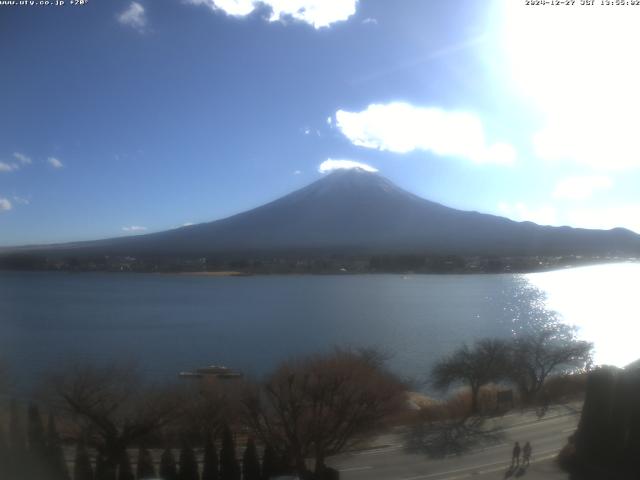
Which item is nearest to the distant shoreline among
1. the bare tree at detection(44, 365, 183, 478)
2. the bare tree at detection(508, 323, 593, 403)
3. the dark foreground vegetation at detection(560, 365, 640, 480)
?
the bare tree at detection(508, 323, 593, 403)

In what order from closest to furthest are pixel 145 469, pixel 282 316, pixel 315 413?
pixel 145 469 < pixel 315 413 < pixel 282 316

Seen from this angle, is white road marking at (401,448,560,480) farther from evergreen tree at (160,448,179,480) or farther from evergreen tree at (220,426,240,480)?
evergreen tree at (160,448,179,480)

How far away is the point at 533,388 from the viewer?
4.48 meters

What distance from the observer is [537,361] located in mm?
5359

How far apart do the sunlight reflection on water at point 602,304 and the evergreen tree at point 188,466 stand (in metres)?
3.15

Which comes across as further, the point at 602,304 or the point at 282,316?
the point at 602,304

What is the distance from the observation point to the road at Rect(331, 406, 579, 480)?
8.89ft

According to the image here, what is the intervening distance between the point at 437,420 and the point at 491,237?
2721cm

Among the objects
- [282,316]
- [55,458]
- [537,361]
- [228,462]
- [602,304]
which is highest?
[55,458]

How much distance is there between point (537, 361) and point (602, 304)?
10130mm

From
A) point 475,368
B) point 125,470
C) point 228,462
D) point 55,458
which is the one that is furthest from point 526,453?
point 475,368

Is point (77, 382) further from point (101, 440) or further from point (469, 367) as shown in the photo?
point (469, 367)

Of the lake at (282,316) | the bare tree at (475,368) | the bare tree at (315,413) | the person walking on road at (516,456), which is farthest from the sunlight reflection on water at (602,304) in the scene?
the bare tree at (315,413)

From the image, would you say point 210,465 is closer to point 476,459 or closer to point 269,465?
point 269,465
